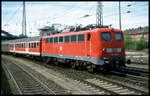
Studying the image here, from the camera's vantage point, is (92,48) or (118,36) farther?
(118,36)

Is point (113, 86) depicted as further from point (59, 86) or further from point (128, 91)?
Result: point (59, 86)

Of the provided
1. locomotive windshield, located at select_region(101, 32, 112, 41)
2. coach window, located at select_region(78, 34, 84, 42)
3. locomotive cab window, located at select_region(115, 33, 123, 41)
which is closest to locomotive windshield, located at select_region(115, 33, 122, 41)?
locomotive cab window, located at select_region(115, 33, 123, 41)

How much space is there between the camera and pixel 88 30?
1414 centimetres

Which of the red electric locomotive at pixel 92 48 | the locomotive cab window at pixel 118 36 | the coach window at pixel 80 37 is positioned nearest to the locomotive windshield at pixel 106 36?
the red electric locomotive at pixel 92 48

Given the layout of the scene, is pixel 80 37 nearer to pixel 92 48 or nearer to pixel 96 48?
pixel 92 48

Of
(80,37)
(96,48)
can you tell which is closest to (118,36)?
(96,48)

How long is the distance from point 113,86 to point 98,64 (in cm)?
306

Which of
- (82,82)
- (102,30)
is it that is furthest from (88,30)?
(82,82)

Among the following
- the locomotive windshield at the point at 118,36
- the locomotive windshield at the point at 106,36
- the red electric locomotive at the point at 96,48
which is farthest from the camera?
the locomotive windshield at the point at 118,36

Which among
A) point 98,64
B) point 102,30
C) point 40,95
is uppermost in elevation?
point 102,30

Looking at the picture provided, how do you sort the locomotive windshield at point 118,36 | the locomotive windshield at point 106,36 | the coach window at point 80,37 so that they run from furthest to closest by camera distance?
the coach window at point 80,37 < the locomotive windshield at point 118,36 < the locomotive windshield at point 106,36

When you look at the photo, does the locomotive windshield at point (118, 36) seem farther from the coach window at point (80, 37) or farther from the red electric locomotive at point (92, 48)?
the coach window at point (80, 37)

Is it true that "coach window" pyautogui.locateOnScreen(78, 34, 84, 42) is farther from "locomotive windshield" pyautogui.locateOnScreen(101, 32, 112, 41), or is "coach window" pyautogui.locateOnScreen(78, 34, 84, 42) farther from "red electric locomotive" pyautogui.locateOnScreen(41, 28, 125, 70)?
"locomotive windshield" pyautogui.locateOnScreen(101, 32, 112, 41)

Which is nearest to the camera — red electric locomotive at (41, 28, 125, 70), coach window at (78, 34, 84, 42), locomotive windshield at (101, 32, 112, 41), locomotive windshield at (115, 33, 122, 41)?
red electric locomotive at (41, 28, 125, 70)
